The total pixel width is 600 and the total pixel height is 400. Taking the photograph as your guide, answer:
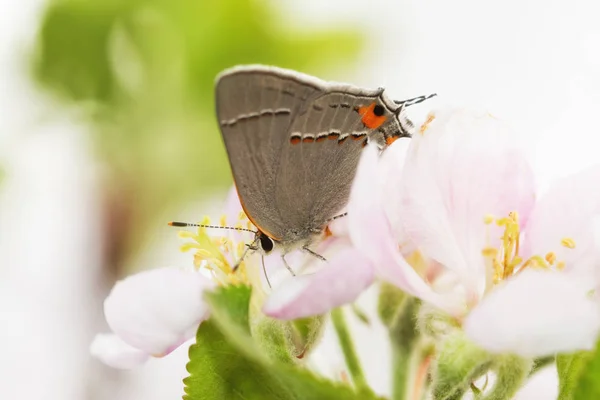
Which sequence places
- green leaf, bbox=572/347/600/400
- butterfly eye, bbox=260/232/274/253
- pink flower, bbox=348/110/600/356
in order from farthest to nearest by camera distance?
butterfly eye, bbox=260/232/274/253 < pink flower, bbox=348/110/600/356 < green leaf, bbox=572/347/600/400

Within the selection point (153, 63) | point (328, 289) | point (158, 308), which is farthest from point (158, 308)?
point (153, 63)

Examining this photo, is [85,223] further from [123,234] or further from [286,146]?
[286,146]

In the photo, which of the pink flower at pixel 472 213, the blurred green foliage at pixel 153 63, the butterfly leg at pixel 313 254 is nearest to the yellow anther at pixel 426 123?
the pink flower at pixel 472 213

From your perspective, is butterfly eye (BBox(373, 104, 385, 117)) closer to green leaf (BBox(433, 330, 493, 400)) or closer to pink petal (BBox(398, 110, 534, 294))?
pink petal (BBox(398, 110, 534, 294))

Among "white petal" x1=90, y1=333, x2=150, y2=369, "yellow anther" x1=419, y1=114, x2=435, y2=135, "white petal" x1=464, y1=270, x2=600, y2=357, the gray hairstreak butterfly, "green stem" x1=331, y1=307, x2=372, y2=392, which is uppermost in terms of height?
the gray hairstreak butterfly

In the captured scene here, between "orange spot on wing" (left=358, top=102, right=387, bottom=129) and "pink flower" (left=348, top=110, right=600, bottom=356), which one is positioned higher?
"orange spot on wing" (left=358, top=102, right=387, bottom=129)

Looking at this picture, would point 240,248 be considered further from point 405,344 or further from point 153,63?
point 153,63

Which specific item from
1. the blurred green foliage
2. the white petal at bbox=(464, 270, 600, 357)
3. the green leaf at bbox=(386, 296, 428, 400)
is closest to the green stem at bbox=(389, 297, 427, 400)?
the green leaf at bbox=(386, 296, 428, 400)

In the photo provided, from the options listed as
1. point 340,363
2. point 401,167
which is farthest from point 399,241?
point 340,363
